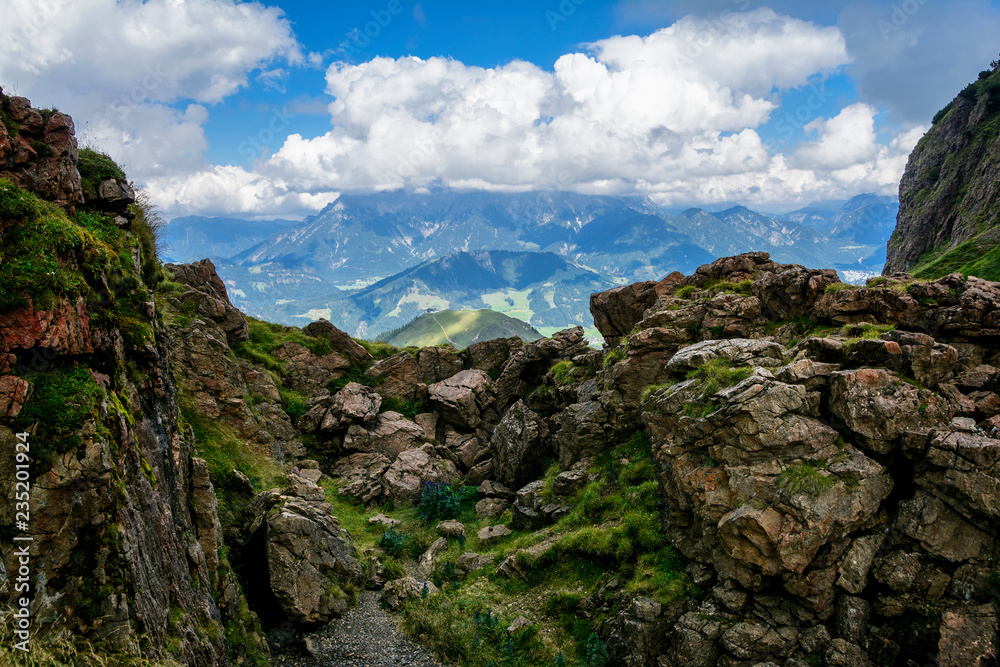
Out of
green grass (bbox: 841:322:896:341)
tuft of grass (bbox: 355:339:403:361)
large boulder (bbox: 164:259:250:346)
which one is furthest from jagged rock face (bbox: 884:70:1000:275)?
large boulder (bbox: 164:259:250:346)

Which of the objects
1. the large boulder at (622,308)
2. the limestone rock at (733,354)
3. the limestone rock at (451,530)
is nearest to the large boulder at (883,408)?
the limestone rock at (733,354)

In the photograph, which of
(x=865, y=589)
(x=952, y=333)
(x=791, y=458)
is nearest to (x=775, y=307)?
(x=952, y=333)

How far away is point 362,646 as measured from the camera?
755 inches

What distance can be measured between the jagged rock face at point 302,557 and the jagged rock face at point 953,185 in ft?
319

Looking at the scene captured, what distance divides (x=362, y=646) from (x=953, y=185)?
135949mm

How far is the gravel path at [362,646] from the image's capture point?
59.7 ft

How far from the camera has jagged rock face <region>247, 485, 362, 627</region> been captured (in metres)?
19.7

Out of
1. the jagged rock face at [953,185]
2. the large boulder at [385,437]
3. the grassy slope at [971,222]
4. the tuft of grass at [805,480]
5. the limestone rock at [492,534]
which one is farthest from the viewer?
the jagged rock face at [953,185]

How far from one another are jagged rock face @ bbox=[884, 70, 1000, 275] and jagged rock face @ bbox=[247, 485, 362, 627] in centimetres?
9709

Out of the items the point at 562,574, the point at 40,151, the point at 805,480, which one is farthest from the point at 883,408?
the point at 40,151

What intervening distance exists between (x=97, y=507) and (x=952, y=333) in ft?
87.6

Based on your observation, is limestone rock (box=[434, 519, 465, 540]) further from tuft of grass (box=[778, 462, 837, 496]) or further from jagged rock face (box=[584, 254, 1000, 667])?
tuft of grass (box=[778, 462, 837, 496])

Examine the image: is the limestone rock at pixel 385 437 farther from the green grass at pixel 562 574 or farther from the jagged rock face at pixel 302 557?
the jagged rock face at pixel 302 557

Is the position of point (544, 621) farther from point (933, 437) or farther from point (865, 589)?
point (933, 437)
